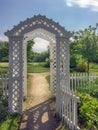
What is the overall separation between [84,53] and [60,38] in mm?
12447

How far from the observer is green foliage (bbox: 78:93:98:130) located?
925 cm

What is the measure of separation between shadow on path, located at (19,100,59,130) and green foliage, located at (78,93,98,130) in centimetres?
97

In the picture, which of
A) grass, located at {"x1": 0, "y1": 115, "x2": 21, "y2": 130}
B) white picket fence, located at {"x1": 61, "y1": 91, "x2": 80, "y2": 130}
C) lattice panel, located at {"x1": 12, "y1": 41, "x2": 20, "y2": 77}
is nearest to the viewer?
white picket fence, located at {"x1": 61, "y1": 91, "x2": 80, "y2": 130}

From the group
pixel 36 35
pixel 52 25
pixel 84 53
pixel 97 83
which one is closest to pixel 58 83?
pixel 52 25

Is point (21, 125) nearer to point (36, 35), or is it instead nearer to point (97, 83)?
point (36, 35)

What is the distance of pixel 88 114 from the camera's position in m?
9.73

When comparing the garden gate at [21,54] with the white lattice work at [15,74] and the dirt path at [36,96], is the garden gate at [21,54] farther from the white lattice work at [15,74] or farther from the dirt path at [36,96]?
the dirt path at [36,96]

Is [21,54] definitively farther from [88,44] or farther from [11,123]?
[88,44]

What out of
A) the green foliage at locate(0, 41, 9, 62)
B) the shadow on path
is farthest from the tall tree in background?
the green foliage at locate(0, 41, 9, 62)

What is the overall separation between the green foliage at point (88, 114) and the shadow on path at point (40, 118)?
0.97 m

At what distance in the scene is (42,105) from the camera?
13.2m

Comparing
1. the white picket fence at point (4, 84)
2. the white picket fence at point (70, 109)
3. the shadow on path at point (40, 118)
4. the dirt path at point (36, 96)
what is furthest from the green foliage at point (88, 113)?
the white picket fence at point (4, 84)

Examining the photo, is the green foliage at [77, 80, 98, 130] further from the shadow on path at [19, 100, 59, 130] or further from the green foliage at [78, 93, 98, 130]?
the shadow on path at [19, 100, 59, 130]

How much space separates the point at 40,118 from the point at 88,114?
2167 millimetres
